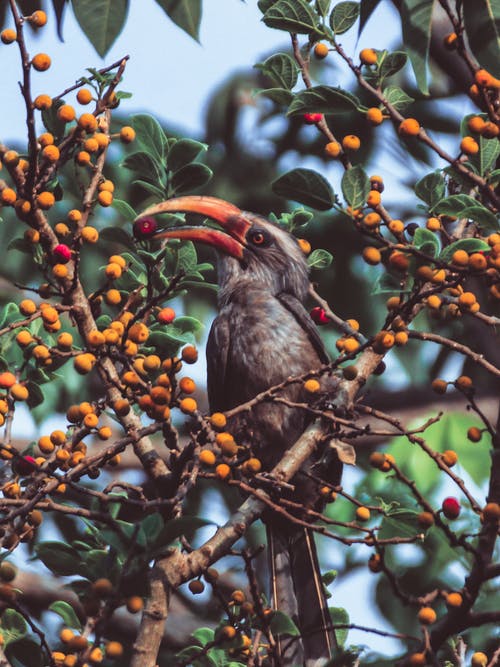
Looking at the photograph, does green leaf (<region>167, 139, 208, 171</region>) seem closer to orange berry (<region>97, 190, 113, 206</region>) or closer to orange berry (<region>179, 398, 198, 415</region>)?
orange berry (<region>97, 190, 113, 206</region>)

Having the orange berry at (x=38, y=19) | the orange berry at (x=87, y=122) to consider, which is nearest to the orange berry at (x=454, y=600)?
the orange berry at (x=87, y=122)

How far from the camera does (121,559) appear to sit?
7.89ft

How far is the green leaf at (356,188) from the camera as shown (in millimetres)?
2816

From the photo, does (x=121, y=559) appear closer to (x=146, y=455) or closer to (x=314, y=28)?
(x=146, y=455)

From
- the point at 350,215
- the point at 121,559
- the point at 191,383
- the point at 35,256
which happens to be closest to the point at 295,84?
the point at 350,215

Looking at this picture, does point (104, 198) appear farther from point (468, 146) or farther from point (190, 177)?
point (468, 146)

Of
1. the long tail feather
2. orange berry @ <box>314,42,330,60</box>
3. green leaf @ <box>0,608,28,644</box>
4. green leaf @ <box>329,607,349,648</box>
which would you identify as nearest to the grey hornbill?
the long tail feather

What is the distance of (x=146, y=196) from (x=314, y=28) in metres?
3.92

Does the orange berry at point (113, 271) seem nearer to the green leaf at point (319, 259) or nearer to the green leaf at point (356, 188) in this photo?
the green leaf at point (356, 188)

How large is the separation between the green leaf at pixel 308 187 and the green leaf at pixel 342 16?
0.41 m

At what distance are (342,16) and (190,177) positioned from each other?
2.01ft

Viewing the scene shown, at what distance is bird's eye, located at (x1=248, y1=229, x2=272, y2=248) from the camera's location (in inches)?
203

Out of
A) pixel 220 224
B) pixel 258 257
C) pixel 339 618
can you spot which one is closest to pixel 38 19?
pixel 339 618

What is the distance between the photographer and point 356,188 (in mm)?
2818
